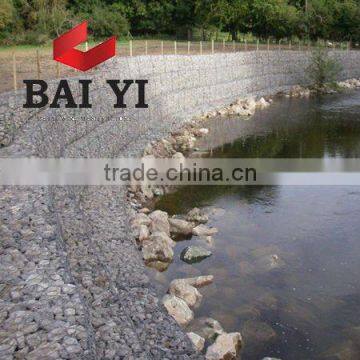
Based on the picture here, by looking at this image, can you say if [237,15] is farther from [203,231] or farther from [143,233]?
[143,233]

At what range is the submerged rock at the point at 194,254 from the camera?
11.4 m

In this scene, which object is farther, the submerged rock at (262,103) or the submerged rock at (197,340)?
the submerged rock at (262,103)

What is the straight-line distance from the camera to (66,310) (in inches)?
238

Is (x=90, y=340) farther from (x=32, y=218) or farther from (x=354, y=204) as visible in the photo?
(x=354, y=204)

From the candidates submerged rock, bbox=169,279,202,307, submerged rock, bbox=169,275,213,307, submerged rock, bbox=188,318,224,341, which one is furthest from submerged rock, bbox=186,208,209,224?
submerged rock, bbox=188,318,224,341

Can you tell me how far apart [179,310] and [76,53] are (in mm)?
15927

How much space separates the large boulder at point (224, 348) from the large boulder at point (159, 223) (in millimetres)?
4510

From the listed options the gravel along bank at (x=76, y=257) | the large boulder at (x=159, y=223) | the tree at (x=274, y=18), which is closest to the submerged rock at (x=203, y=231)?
the large boulder at (x=159, y=223)

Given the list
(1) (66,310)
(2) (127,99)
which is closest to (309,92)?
(2) (127,99)

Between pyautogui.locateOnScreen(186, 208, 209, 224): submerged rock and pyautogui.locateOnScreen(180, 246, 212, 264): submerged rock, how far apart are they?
6.14 feet

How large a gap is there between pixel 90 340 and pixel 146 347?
181 cm

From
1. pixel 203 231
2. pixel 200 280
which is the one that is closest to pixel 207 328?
pixel 200 280

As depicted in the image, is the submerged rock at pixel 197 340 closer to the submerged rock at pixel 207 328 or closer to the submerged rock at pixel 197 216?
the submerged rock at pixel 207 328

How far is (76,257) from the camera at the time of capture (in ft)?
29.7
